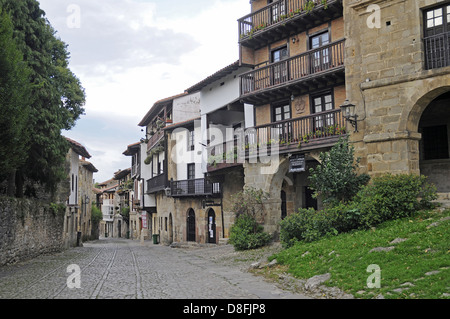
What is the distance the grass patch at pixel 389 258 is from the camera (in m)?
8.12

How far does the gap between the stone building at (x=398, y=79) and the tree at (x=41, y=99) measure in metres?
13.7

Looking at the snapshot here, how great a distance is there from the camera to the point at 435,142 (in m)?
16.8

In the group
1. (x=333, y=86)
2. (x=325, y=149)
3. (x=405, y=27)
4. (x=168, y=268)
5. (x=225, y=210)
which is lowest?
(x=168, y=268)

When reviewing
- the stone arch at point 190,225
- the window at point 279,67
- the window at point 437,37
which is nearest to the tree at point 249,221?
the window at point 279,67

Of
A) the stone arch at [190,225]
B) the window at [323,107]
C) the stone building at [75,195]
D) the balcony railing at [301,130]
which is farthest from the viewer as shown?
the stone building at [75,195]

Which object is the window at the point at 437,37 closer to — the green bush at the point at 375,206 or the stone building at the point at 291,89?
the stone building at the point at 291,89

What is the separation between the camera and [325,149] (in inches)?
671

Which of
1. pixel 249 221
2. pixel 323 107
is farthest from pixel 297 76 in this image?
pixel 249 221

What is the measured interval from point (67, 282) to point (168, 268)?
4334 millimetres

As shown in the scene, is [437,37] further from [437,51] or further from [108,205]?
[108,205]

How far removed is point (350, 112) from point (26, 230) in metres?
15.3
